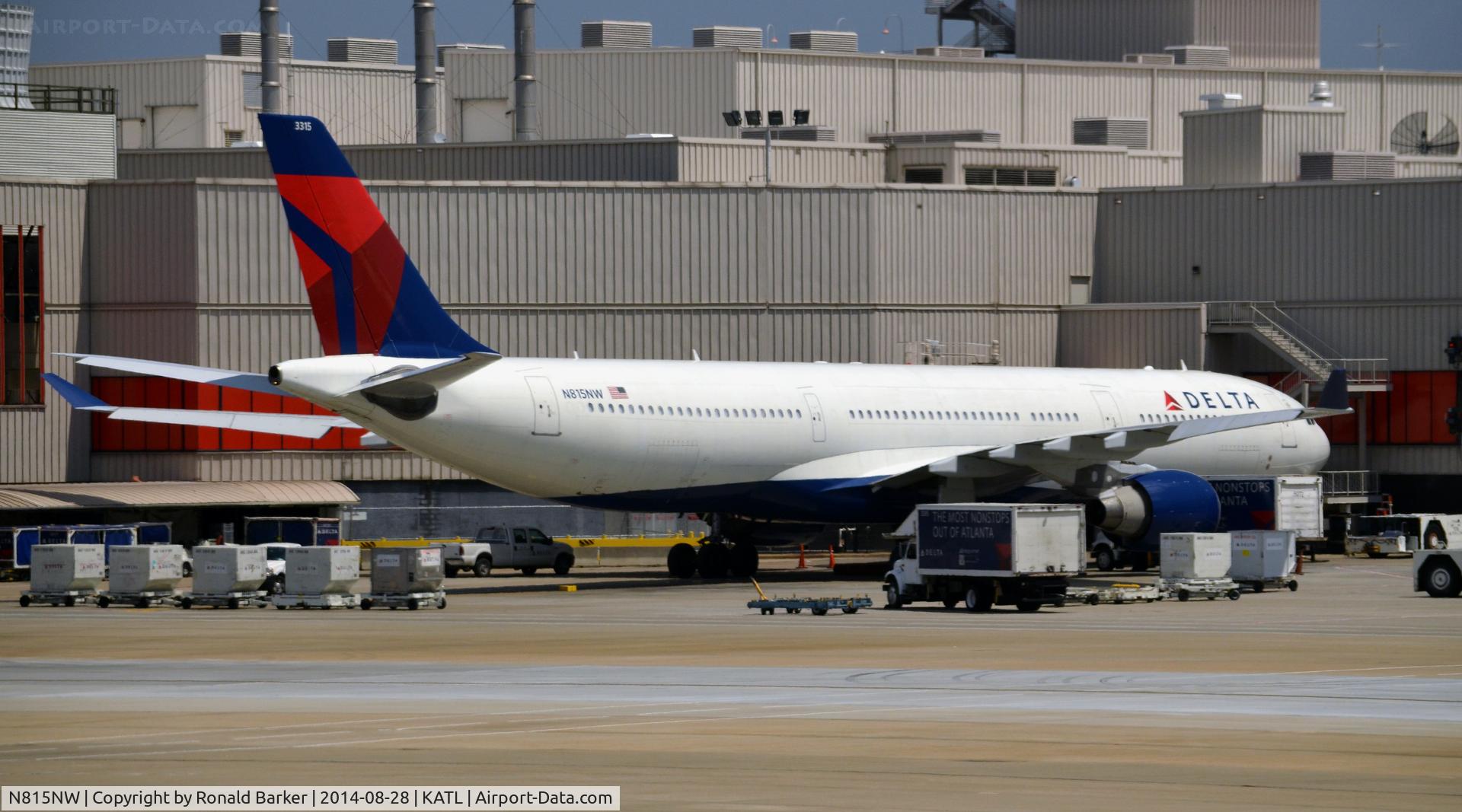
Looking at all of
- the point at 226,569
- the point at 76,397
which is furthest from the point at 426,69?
the point at 226,569

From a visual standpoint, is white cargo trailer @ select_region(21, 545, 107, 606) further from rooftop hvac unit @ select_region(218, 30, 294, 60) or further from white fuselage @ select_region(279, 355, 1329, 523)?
rooftop hvac unit @ select_region(218, 30, 294, 60)

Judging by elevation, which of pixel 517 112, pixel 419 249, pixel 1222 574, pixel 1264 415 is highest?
pixel 517 112

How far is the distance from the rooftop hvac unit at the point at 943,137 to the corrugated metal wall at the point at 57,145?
27554 mm

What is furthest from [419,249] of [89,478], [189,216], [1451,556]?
[1451,556]

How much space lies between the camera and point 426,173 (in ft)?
216

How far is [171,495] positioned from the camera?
179 feet

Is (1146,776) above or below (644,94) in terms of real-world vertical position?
below

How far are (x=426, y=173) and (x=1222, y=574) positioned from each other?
3344cm

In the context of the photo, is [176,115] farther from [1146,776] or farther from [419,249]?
[1146,776]

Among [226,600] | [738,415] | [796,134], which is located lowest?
[226,600]

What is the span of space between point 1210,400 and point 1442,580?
43.9 feet

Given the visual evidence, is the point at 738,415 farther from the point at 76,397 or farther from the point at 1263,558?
the point at 76,397

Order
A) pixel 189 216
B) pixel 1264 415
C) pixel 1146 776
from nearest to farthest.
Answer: pixel 1146 776
pixel 1264 415
pixel 189 216

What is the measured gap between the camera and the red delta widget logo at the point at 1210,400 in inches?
2014
